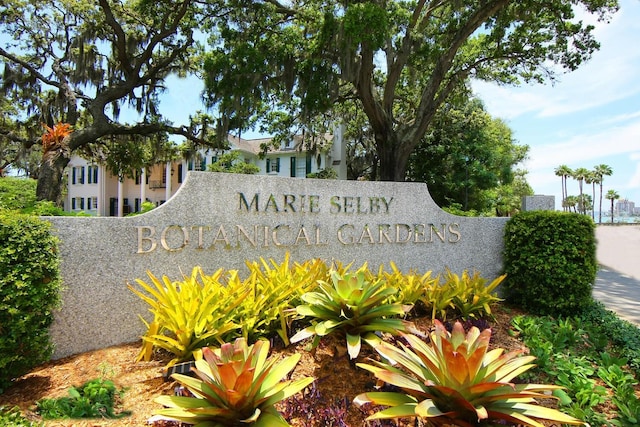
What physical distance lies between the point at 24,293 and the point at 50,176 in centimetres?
1132

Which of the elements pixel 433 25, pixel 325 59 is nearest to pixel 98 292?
pixel 325 59

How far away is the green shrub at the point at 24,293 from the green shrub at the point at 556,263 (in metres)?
6.03

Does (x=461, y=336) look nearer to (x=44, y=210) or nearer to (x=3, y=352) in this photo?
(x=3, y=352)

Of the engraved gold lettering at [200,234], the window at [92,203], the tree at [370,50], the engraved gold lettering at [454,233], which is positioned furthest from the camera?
the window at [92,203]

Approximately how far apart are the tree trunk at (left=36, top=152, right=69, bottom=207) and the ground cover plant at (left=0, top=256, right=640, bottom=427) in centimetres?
1051

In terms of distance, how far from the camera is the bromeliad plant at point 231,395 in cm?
189

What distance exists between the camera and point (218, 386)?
1.95 m

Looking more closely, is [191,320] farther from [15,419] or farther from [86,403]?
[15,419]

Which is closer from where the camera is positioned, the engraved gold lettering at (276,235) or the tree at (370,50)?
the engraved gold lettering at (276,235)

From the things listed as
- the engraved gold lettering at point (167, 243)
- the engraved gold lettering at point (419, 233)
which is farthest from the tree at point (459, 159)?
the engraved gold lettering at point (167, 243)

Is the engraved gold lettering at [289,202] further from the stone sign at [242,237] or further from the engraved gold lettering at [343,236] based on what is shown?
the engraved gold lettering at [343,236]

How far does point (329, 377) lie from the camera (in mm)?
2938

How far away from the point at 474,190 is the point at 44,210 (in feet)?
51.9

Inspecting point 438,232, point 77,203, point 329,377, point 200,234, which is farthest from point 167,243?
point 77,203
